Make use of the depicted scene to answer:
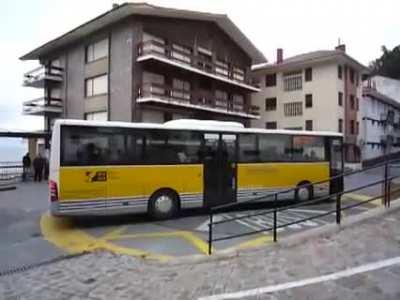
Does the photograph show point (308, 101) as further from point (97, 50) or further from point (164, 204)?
point (164, 204)

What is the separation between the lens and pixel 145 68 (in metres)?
31.1

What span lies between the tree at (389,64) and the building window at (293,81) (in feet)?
86.8

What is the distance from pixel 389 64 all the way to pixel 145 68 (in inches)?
1984

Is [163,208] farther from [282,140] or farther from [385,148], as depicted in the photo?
[385,148]

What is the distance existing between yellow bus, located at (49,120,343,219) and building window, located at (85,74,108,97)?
20.3 m

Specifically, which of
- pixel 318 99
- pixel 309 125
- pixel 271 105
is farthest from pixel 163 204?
pixel 271 105

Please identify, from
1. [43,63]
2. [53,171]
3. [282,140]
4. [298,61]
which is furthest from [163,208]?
[298,61]

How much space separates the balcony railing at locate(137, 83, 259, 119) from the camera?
98.9 feet

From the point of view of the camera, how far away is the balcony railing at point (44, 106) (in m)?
37.2

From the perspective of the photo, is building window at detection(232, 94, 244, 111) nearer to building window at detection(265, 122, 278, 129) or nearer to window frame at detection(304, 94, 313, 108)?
Answer: building window at detection(265, 122, 278, 129)

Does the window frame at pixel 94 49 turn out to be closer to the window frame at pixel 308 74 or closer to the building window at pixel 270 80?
the building window at pixel 270 80

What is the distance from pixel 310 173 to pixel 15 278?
37.3 ft

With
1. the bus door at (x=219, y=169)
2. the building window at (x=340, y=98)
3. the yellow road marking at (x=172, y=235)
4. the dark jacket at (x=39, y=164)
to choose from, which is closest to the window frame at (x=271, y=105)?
the building window at (x=340, y=98)

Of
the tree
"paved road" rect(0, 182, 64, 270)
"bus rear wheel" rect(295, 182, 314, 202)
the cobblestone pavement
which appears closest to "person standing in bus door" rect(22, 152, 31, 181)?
"paved road" rect(0, 182, 64, 270)
